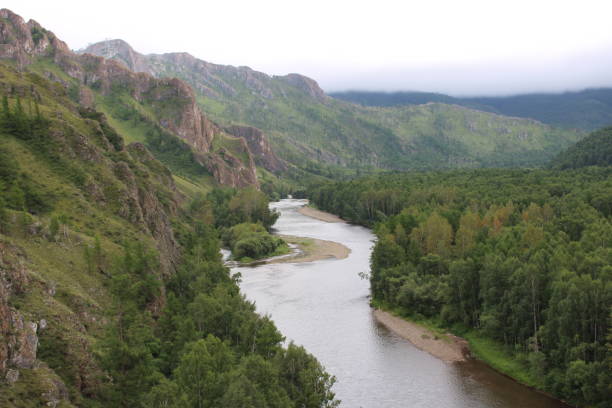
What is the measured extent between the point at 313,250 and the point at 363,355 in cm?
8288

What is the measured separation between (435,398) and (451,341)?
21559mm

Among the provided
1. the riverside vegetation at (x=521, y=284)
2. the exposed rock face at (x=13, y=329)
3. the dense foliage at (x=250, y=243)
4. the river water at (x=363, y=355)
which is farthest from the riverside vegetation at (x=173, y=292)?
the dense foliage at (x=250, y=243)

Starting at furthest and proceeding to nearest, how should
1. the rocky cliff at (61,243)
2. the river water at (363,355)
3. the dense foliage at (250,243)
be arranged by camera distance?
the dense foliage at (250,243), the river water at (363,355), the rocky cliff at (61,243)

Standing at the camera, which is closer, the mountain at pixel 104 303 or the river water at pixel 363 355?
the mountain at pixel 104 303

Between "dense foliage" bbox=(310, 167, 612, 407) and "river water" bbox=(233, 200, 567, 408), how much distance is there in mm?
5416

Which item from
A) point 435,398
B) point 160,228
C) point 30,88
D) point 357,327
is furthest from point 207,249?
point 435,398

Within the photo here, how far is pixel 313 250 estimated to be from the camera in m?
164

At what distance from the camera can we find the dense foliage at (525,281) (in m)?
65.3

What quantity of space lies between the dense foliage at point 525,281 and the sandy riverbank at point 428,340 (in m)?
3.18

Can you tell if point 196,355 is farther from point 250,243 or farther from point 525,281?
point 250,243

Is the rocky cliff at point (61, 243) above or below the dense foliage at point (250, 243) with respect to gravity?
above

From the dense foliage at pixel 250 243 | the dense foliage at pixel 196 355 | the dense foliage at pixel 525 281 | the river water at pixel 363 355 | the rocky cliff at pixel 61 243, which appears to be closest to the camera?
the rocky cliff at pixel 61 243

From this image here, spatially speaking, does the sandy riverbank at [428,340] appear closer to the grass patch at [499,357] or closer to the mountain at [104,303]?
the grass patch at [499,357]

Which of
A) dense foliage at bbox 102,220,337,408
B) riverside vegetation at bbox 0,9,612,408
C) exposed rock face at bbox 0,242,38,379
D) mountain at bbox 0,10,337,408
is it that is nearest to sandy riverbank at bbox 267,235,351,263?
riverside vegetation at bbox 0,9,612,408
